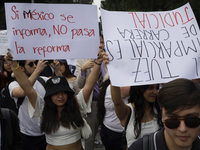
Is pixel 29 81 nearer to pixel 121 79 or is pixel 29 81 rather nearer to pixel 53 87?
pixel 53 87

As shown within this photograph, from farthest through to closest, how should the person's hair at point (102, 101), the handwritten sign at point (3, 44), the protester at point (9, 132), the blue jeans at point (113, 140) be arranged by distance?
the person's hair at point (102, 101), the blue jeans at point (113, 140), the handwritten sign at point (3, 44), the protester at point (9, 132)

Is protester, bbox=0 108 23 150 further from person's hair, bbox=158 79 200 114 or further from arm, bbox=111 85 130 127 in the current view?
Result: person's hair, bbox=158 79 200 114

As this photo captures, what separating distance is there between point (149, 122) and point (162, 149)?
91 centimetres

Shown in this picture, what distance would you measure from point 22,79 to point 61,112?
647 millimetres

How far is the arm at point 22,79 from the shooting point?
2.24 metres

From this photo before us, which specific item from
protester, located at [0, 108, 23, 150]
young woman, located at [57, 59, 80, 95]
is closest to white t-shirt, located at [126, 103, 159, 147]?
protester, located at [0, 108, 23, 150]

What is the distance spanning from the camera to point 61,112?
9.04 feet

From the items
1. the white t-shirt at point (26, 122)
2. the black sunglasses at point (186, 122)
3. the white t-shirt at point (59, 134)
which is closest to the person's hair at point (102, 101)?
the white t-shirt at point (59, 134)

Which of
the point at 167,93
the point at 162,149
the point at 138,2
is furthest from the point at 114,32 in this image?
the point at 138,2

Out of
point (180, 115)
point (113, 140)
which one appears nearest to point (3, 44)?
point (113, 140)

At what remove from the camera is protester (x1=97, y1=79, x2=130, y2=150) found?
3.10 metres

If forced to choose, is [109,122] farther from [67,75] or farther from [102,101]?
[67,75]

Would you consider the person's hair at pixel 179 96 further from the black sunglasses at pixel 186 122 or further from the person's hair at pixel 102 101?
the person's hair at pixel 102 101

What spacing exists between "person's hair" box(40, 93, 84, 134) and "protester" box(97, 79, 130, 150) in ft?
1.72
